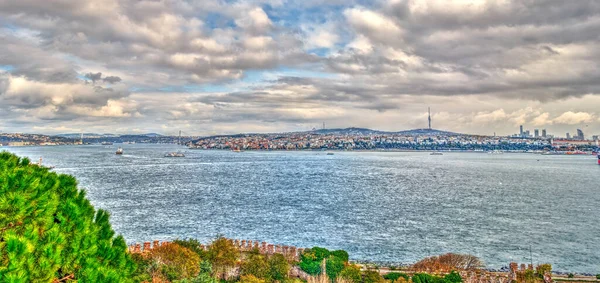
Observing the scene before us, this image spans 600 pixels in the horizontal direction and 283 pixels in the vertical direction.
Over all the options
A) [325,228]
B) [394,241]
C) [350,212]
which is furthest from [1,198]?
[350,212]

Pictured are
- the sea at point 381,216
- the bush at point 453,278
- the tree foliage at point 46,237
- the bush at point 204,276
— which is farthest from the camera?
the sea at point 381,216

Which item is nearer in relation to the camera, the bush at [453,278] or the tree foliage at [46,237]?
the tree foliage at [46,237]

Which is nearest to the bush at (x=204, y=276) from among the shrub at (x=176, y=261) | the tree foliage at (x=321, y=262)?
the shrub at (x=176, y=261)

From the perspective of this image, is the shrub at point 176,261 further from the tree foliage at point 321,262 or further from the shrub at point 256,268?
the tree foliage at point 321,262

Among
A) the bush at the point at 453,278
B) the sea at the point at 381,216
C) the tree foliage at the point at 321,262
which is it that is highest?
the tree foliage at the point at 321,262

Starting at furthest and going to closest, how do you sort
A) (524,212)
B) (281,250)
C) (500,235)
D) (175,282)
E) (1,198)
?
(524,212), (500,235), (281,250), (175,282), (1,198)

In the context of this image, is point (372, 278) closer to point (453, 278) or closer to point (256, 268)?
point (453, 278)

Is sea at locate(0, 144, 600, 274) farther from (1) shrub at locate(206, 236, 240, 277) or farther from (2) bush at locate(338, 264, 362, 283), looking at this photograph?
(1) shrub at locate(206, 236, 240, 277)

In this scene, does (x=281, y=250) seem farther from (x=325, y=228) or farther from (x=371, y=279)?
(x=325, y=228)

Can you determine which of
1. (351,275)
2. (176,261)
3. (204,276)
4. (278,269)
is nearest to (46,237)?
(204,276)

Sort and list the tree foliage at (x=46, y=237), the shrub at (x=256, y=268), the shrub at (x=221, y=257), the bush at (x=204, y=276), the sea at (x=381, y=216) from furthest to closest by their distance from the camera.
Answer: the sea at (x=381, y=216)
the shrub at (x=221, y=257)
the shrub at (x=256, y=268)
the bush at (x=204, y=276)
the tree foliage at (x=46, y=237)
